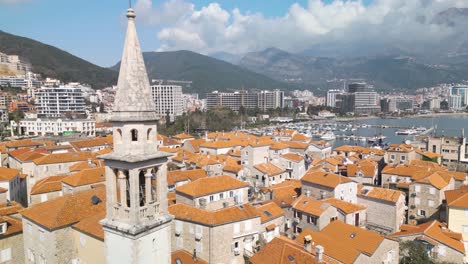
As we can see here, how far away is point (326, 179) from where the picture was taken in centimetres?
3569

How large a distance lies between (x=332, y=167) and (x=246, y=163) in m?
12.2

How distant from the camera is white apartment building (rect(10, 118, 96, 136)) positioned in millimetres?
94250

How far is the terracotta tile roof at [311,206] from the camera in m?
28.5

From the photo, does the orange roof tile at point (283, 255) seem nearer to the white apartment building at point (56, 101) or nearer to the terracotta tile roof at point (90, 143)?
the terracotta tile roof at point (90, 143)

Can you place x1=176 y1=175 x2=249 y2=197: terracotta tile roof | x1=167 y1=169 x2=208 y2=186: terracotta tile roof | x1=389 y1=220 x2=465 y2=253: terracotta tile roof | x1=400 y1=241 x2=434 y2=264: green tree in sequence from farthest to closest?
x1=167 y1=169 x2=208 y2=186: terracotta tile roof → x1=176 y1=175 x2=249 y2=197: terracotta tile roof → x1=389 y1=220 x2=465 y2=253: terracotta tile roof → x1=400 y1=241 x2=434 y2=264: green tree

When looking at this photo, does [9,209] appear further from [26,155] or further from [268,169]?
[268,169]

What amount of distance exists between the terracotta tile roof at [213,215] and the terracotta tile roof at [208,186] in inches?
154

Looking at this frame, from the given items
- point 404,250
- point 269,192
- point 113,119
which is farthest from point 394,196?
point 113,119

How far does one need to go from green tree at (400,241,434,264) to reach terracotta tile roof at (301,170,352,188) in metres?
10.1

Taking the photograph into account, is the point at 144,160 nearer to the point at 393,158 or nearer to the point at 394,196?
the point at 394,196

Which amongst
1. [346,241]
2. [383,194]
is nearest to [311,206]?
[346,241]

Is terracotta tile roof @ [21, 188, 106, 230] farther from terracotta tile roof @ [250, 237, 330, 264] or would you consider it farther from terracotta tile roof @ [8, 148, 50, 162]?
terracotta tile roof @ [8, 148, 50, 162]

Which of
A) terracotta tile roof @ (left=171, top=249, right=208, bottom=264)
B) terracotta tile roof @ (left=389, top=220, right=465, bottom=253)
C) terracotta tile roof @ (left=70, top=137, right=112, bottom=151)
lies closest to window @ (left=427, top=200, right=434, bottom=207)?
terracotta tile roof @ (left=389, top=220, right=465, bottom=253)

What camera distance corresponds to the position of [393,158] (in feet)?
180
